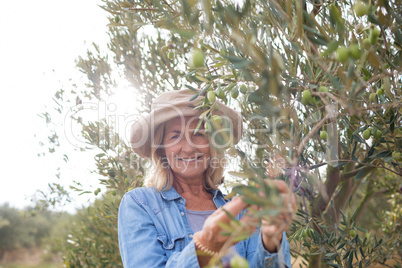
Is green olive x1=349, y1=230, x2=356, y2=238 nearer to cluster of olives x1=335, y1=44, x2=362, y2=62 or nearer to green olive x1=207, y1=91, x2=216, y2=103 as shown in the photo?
green olive x1=207, y1=91, x2=216, y2=103

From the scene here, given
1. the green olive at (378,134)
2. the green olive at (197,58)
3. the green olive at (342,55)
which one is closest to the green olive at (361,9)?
the green olive at (342,55)

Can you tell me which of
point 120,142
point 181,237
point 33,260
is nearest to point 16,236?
point 33,260

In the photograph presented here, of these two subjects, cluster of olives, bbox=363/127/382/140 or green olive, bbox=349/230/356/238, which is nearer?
cluster of olives, bbox=363/127/382/140

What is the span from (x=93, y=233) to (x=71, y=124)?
1600mm

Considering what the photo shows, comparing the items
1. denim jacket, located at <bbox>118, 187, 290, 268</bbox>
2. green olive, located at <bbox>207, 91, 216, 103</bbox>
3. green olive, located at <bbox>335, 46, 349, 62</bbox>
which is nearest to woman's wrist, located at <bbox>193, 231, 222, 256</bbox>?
denim jacket, located at <bbox>118, 187, 290, 268</bbox>

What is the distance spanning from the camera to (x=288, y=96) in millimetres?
872

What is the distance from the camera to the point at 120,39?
3.60 metres

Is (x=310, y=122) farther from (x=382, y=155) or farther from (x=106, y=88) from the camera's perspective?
(x=106, y=88)

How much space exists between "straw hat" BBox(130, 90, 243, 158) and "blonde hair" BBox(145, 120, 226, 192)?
49mm

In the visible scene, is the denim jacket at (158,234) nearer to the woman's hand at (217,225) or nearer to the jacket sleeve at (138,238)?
the jacket sleeve at (138,238)

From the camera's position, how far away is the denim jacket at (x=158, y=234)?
4.86 feet

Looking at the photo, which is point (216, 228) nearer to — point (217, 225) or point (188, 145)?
point (217, 225)

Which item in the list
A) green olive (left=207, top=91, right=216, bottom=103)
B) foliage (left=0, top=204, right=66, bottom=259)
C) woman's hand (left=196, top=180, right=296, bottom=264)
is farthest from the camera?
foliage (left=0, top=204, right=66, bottom=259)

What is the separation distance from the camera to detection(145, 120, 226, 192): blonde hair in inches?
80.7
